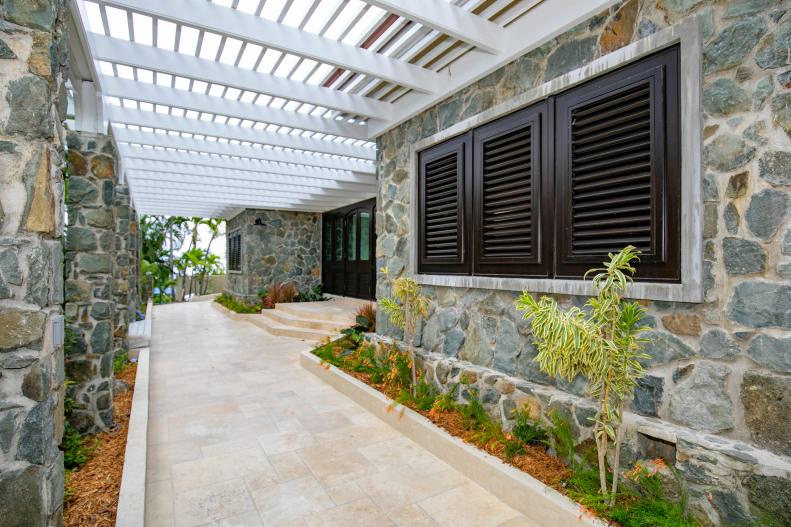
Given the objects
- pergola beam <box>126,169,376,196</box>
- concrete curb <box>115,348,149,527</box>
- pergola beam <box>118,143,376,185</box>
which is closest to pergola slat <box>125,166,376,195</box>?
pergola beam <box>126,169,376,196</box>

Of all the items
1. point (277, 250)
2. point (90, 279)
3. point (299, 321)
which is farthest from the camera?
point (277, 250)

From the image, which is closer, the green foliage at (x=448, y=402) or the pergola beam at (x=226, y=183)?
the green foliage at (x=448, y=402)

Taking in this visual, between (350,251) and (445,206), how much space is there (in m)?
7.67

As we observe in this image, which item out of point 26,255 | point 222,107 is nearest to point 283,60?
point 222,107

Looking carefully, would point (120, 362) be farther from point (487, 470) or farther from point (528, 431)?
point (528, 431)

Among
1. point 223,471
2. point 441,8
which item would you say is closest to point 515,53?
point 441,8

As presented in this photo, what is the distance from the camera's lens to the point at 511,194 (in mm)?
3740

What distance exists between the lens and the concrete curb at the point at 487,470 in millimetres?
2607

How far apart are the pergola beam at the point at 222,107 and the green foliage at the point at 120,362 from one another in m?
3.41

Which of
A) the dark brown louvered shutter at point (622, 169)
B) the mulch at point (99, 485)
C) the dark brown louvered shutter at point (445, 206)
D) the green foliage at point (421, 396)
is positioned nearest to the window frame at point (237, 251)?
the mulch at point (99, 485)

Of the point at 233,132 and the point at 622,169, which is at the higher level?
the point at 233,132

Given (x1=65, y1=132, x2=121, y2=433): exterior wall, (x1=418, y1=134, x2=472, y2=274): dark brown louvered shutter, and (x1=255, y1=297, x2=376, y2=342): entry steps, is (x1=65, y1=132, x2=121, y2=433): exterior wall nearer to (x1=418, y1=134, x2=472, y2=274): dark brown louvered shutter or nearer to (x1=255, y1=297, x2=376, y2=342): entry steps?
(x1=418, y1=134, x2=472, y2=274): dark brown louvered shutter

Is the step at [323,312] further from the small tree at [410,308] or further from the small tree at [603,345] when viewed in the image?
the small tree at [603,345]

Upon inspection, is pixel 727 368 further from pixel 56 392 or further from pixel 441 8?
pixel 56 392
